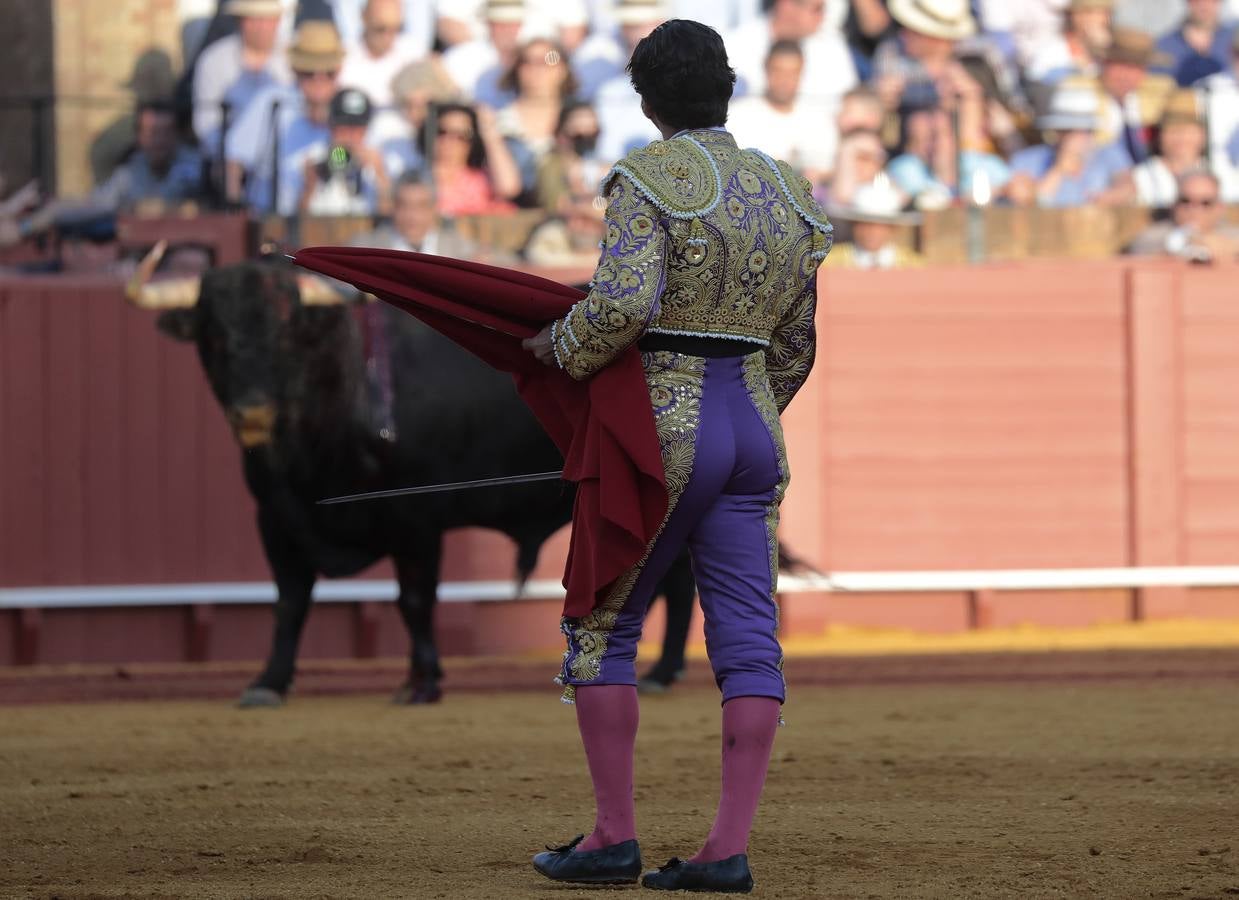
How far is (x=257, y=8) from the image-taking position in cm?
1027

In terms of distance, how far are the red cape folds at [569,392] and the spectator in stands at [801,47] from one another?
714cm

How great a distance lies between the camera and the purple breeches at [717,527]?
2969mm

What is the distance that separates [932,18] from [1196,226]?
6.58 feet

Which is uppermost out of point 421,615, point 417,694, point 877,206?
point 877,206

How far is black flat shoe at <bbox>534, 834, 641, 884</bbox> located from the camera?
3029 mm

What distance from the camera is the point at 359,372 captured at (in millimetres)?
6555

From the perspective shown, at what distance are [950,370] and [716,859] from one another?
644cm

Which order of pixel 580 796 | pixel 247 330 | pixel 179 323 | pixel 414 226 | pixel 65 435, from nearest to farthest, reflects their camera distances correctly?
1. pixel 580 796
2. pixel 247 330
3. pixel 179 323
4. pixel 65 435
5. pixel 414 226

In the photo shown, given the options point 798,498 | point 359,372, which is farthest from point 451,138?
point 359,372

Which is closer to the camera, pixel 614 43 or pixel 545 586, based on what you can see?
pixel 545 586

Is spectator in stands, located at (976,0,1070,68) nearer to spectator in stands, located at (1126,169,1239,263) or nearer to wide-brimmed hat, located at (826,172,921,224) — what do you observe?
spectator in stands, located at (1126,169,1239,263)

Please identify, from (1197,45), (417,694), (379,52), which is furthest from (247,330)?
(1197,45)

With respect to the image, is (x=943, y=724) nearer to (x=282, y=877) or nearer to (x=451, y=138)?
(x=282, y=877)

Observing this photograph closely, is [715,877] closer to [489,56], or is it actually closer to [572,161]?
[572,161]
